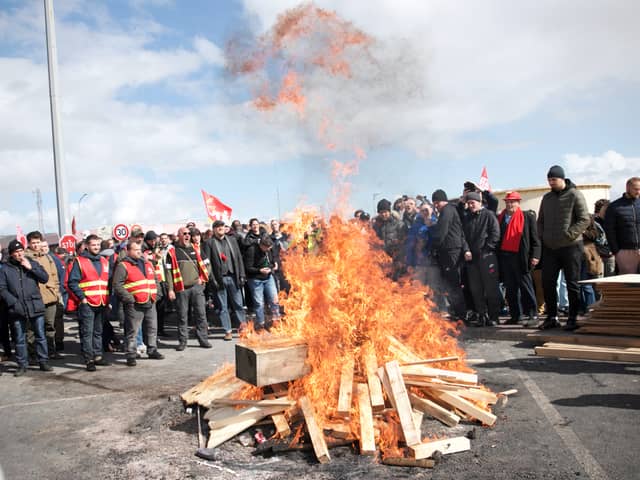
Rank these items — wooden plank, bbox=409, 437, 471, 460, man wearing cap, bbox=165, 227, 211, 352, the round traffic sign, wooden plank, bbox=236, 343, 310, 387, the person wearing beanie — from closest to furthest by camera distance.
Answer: wooden plank, bbox=409, 437, 471, 460 → wooden plank, bbox=236, 343, 310, 387 → man wearing cap, bbox=165, 227, 211, 352 → the person wearing beanie → the round traffic sign

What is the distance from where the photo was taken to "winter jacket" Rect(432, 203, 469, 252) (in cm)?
986

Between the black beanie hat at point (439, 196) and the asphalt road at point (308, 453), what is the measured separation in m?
3.37

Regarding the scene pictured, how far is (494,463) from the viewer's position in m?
4.25

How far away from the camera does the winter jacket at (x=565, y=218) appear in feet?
27.5

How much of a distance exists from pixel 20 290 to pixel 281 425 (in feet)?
19.3

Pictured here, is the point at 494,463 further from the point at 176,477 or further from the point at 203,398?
the point at 203,398

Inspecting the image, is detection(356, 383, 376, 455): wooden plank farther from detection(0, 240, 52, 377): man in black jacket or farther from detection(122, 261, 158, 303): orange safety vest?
detection(0, 240, 52, 377): man in black jacket

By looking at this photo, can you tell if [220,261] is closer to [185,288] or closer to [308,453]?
[185,288]

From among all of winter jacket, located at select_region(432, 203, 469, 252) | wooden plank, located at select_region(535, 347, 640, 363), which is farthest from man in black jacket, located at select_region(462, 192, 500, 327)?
wooden plank, located at select_region(535, 347, 640, 363)

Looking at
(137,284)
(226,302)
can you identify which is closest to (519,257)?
(226,302)

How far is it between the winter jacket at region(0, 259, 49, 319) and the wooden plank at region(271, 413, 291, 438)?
560 centimetres

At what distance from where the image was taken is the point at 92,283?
880cm

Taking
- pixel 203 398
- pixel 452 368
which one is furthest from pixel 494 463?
pixel 203 398

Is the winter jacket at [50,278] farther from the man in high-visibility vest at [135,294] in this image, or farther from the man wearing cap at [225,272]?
the man wearing cap at [225,272]
